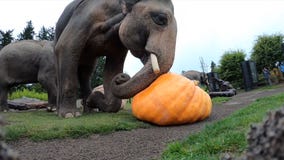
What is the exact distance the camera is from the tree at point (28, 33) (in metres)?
27.2

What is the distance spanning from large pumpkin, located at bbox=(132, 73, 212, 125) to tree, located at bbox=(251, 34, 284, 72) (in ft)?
65.9

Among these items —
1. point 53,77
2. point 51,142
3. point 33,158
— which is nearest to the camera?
point 33,158

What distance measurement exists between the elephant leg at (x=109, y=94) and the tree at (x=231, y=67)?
1888 cm

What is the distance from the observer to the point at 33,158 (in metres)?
3.69

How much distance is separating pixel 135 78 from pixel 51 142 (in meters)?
1.57

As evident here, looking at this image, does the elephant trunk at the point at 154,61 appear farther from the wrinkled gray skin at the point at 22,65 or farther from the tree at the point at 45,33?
the tree at the point at 45,33

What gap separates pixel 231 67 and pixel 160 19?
840 inches

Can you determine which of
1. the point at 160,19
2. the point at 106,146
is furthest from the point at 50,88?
the point at 106,146

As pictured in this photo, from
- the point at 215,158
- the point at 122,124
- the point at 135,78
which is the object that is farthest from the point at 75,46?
the point at 215,158

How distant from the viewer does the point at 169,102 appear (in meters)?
5.39

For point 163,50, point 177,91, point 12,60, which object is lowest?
point 177,91

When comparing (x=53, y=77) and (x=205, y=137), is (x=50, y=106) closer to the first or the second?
(x=53, y=77)

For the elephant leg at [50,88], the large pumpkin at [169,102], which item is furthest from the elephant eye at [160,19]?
the elephant leg at [50,88]

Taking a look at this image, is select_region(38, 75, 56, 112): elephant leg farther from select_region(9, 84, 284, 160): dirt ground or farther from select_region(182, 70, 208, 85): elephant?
select_region(182, 70, 208, 85): elephant
